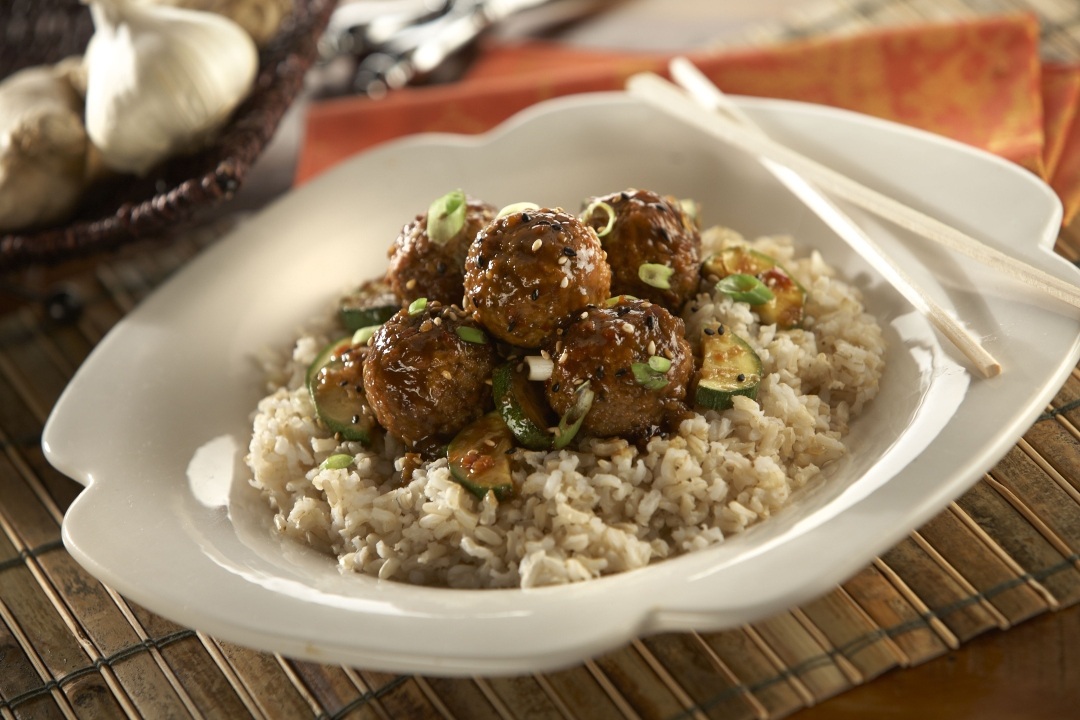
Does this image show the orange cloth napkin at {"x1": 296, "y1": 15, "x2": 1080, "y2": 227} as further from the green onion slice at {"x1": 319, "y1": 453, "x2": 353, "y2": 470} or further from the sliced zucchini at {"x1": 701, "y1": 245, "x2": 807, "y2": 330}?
the green onion slice at {"x1": 319, "y1": 453, "x2": 353, "y2": 470}

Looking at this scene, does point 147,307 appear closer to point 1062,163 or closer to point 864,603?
point 864,603

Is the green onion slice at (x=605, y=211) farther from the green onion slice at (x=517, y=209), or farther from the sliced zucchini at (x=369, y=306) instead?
the sliced zucchini at (x=369, y=306)

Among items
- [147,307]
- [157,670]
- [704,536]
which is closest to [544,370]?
[704,536]

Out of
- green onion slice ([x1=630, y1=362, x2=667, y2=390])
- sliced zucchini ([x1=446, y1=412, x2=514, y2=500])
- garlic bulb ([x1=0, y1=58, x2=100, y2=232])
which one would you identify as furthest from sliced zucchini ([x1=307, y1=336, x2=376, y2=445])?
garlic bulb ([x1=0, y1=58, x2=100, y2=232])

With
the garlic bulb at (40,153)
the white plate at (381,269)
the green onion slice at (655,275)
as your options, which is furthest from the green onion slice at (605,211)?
the garlic bulb at (40,153)

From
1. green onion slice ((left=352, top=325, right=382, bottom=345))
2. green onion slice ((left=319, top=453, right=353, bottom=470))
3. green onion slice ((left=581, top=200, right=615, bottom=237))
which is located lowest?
green onion slice ((left=319, top=453, right=353, bottom=470))

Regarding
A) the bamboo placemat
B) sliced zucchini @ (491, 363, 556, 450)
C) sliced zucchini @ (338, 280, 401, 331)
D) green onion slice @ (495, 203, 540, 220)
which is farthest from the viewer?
sliced zucchini @ (338, 280, 401, 331)

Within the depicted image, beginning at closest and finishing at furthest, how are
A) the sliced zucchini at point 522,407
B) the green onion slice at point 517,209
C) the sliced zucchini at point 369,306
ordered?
1. the sliced zucchini at point 522,407
2. the green onion slice at point 517,209
3. the sliced zucchini at point 369,306
